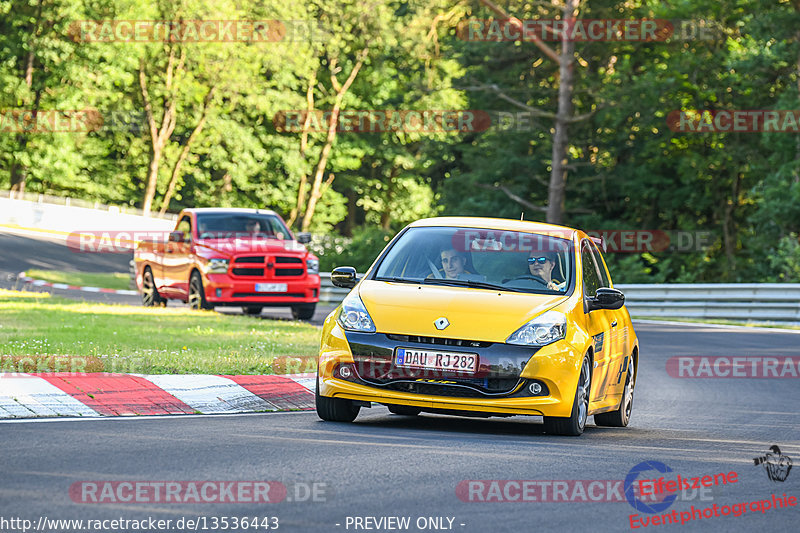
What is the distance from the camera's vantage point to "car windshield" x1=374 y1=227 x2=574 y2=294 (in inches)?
419

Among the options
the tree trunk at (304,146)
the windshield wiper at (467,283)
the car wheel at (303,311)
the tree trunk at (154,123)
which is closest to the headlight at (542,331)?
the windshield wiper at (467,283)

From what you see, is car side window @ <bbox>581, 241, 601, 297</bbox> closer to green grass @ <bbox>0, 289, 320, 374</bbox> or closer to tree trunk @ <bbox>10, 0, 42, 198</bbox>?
green grass @ <bbox>0, 289, 320, 374</bbox>

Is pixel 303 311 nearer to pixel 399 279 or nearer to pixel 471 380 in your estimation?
pixel 399 279

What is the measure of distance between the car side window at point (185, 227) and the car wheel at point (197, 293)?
84 centimetres

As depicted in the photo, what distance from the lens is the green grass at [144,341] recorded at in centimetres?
1245

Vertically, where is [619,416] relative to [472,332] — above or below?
below

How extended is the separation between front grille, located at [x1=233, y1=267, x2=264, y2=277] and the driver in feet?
40.5

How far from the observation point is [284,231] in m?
24.2

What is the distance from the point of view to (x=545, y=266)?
10.8m

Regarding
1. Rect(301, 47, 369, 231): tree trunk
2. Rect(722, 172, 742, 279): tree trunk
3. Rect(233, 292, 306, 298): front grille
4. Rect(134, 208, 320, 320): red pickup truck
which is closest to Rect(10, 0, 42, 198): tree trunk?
Rect(301, 47, 369, 231): tree trunk

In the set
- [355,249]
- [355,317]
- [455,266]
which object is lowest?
[355,317]

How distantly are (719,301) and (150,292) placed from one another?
13.8m

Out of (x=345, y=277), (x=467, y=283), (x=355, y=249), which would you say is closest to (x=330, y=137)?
(x=355, y=249)

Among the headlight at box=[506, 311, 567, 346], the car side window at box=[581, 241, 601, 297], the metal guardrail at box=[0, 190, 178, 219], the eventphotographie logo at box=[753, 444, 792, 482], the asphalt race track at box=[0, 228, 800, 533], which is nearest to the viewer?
the asphalt race track at box=[0, 228, 800, 533]
